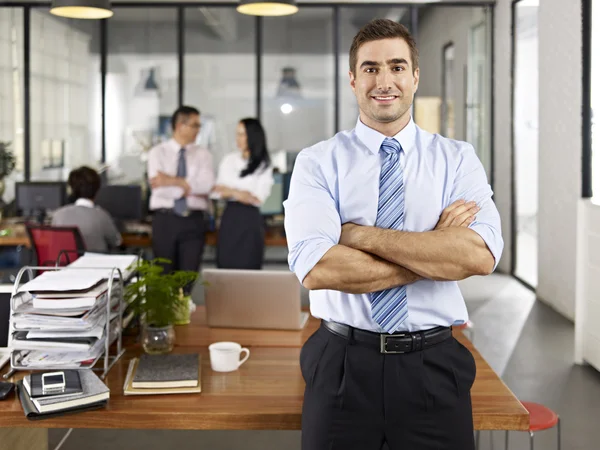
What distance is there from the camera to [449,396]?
2061 millimetres

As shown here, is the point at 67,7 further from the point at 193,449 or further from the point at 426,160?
the point at 426,160

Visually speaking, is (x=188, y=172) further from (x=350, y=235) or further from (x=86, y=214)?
(x=350, y=235)

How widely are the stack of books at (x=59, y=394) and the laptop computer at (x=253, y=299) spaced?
938 mm

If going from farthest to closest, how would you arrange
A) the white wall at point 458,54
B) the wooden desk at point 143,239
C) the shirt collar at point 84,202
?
the white wall at point 458,54, the wooden desk at point 143,239, the shirt collar at point 84,202

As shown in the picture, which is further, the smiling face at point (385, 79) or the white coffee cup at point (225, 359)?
the white coffee cup at point (225, 359)

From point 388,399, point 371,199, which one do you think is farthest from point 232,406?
point 371,199

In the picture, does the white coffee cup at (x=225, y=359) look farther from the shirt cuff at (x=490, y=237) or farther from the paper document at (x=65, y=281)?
the shirt cuff at (x=490, y=237)

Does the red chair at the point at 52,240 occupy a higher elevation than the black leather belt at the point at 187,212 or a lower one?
lower

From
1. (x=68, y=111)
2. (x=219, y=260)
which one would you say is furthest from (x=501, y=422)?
(x=68, y=111)

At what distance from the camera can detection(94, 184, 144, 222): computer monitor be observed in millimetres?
7867

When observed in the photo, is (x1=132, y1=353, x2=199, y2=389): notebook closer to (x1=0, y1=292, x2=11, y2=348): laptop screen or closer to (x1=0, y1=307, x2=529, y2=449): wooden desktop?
(x1=0, y1=307, x2=529, y2=449): wooden desktop

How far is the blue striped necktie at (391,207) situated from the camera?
2109 mm

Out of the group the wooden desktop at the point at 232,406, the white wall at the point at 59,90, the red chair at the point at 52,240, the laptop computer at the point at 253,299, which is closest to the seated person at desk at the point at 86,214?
the red chair at the point at 52,240

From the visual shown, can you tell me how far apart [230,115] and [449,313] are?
8870 mm
